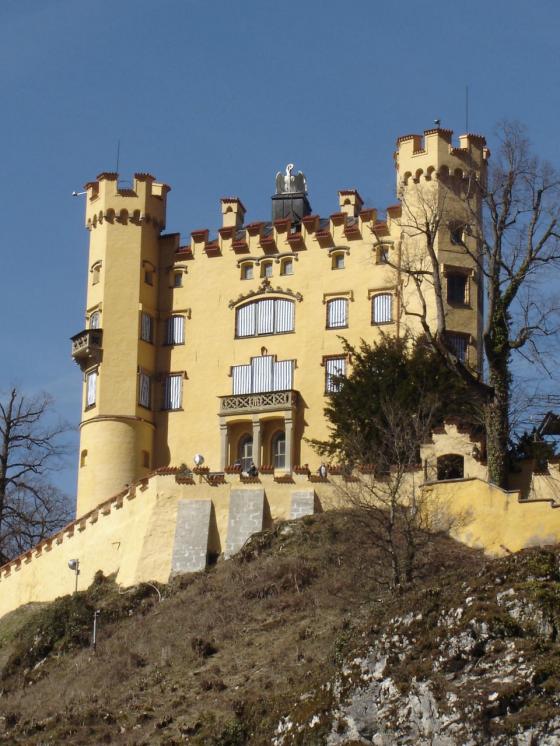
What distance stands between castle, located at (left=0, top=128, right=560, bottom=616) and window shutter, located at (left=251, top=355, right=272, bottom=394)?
6 cm

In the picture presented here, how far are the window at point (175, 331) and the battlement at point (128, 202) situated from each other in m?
4.13

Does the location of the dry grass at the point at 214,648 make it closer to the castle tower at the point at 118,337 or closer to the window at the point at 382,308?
the castle tower at the point at 118,337

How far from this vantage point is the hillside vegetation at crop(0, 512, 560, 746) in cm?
3394

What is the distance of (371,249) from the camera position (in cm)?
6500

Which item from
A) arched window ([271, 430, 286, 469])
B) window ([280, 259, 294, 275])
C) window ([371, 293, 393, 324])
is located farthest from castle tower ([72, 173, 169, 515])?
window ([371, 293, 393, 324])

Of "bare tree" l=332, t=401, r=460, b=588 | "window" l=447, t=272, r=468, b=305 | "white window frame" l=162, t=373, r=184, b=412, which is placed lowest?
"bare tree" l=332, t=401, r=460, b=588

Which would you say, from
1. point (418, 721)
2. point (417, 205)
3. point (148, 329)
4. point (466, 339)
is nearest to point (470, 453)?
point (466, 339)

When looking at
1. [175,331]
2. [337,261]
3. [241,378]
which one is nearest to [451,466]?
[241,378]

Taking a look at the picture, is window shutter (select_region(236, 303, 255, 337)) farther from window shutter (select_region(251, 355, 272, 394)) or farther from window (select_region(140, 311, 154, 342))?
window (select_region(140, 311, 154, 342))

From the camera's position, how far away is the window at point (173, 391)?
66125 mm

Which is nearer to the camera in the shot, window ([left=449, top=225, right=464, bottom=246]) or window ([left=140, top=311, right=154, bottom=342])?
window ([left=449, top=225, right=464, bottom=246])

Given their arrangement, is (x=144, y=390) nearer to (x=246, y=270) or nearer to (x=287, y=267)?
(x=246, y=270)

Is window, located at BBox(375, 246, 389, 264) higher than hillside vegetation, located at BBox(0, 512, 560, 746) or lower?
higher

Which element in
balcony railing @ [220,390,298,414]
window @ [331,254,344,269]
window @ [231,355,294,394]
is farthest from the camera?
window @ [331,254,344,269]
